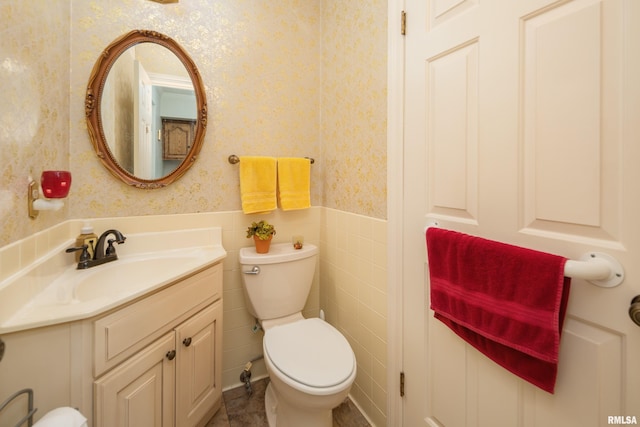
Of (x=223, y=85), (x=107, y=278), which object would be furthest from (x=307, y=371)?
(x=223, y=85)

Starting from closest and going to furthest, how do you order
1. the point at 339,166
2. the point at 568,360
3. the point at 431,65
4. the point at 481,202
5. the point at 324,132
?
the point at 568,360 → the point at 481,202 → the point at 431,65 → the point at 339,166 → the point at 324,132

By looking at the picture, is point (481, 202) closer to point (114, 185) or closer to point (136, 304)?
point (136, 304)

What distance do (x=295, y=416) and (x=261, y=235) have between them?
844 millimetres

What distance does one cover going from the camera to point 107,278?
113cm

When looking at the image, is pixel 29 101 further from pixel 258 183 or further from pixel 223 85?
pixel 258 183

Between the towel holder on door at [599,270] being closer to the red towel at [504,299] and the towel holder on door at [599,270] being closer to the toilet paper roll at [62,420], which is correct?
the red towel at [504,299]

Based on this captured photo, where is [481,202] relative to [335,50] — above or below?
below

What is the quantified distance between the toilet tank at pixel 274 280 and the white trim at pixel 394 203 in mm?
519

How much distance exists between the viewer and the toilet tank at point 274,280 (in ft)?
4.72

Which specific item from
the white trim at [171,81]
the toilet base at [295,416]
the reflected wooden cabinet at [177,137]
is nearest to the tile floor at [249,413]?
the toilet base at [295,416]

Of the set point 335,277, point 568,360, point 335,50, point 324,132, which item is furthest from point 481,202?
point 335,50

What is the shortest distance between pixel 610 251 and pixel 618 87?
362mm

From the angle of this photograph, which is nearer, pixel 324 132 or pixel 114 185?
Result: pixel 114 185

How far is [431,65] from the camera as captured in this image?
1.02 metres
